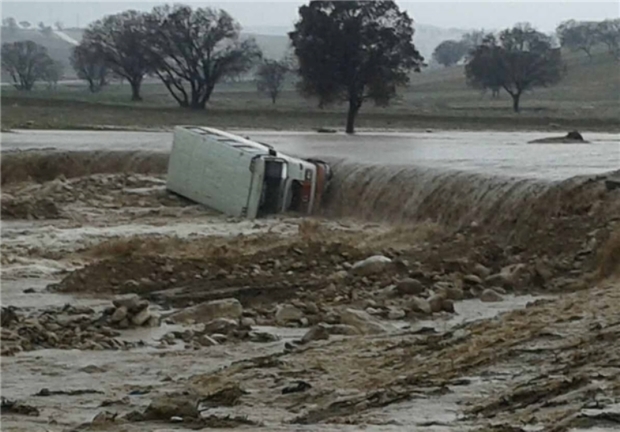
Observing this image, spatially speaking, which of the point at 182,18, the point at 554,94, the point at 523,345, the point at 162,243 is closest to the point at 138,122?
the point at 182,18

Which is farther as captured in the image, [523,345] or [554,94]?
[554,94]

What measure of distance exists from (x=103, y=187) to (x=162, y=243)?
34.5 ft

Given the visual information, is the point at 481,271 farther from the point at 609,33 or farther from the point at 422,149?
the point at 609,33

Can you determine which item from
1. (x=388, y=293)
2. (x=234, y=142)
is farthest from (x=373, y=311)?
(x=234, y=142)

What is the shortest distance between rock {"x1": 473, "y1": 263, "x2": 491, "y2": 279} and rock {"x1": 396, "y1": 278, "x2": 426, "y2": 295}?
1.17 meters

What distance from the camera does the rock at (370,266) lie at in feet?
64.3

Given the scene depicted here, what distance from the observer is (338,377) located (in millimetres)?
11891

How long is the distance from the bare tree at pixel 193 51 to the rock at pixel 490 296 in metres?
62.6

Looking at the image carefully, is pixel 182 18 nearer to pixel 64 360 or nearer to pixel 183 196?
pixel 183 196

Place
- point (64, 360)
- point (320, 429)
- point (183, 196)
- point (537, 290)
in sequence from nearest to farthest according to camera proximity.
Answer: point (320, 429) < point (64, 360) < point (537, 290) < point (183, 196)

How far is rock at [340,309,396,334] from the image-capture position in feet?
49.8

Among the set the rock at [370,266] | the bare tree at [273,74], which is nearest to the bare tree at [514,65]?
the bare tree at [273,74]

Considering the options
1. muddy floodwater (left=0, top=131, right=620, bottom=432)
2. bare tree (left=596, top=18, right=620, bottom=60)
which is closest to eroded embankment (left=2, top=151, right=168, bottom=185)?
muddy floodwater (left=0, top=131, right=620, bottom=432)

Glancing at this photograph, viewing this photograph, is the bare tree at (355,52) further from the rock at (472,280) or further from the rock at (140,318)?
the rock at (140,318)
